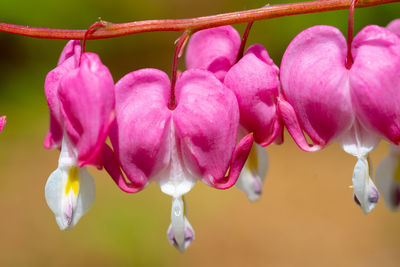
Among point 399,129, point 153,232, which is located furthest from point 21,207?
point 399,129

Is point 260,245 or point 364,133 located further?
point 260,245

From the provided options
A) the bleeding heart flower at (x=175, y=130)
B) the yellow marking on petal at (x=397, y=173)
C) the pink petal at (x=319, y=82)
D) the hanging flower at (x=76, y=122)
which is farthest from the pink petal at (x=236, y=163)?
the yellow marking on petal at (x=397, y=173)

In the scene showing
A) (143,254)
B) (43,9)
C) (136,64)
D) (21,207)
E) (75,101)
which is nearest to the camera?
(75,101)

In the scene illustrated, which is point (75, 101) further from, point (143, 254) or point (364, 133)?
point (143, 254)

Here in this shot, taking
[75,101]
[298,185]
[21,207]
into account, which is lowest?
[298,185]

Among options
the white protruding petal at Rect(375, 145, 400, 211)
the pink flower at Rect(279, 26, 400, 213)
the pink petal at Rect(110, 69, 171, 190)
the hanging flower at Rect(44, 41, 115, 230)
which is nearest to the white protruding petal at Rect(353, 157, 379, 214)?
the pink flower at Rect(279, 26, 400, 213)

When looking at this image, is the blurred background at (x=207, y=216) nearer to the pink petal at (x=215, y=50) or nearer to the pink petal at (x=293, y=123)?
the pink petal at (x=215, y=50)

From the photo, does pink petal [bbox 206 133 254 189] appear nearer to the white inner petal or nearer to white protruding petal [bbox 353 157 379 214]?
the white inner petal

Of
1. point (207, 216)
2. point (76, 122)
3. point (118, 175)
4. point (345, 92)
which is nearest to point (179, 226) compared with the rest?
point (118, 175)
